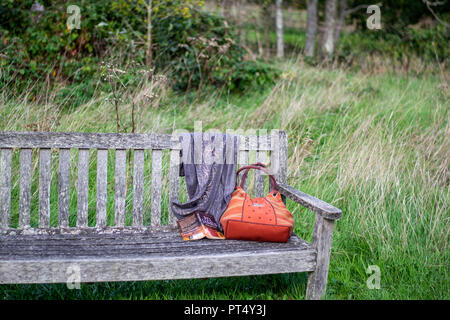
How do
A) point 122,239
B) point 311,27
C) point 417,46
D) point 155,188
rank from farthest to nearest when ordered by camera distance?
point 311,27 < point 417,46 < point 155,188 < point 122,239

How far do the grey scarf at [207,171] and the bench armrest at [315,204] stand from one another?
1.21 ft

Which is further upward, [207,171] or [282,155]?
[282,155]

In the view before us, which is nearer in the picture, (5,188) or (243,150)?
(5,188)

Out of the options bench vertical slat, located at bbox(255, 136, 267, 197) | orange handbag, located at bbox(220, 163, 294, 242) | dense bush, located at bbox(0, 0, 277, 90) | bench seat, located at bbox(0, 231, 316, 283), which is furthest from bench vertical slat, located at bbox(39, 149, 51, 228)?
dense bush, located at bbox(0, 0, 277, 90)

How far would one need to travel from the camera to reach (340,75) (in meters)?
6.51

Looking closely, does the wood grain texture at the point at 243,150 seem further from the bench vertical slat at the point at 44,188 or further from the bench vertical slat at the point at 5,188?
the bench vertical slat at the point at 5,188

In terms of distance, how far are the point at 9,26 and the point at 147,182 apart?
4.12 metres

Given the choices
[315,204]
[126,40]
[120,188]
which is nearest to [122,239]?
[120,188]

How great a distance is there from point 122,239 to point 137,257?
0.39m

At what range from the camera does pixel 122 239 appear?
2580 mm

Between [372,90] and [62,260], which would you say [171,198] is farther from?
[372,90]

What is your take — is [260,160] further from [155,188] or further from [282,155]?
[155,188]

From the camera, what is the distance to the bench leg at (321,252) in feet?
7.98
